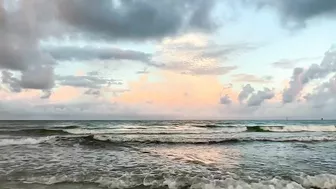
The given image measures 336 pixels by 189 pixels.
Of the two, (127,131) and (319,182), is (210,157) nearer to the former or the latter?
(319,182)

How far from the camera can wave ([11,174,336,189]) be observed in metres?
8.22

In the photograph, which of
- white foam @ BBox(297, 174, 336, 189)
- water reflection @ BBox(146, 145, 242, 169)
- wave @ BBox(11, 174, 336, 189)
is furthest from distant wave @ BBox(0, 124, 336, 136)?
white foam @ BBox(297, 174, 336, 189)

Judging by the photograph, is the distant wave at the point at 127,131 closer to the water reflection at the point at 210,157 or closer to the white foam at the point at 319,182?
the water reflection at the point at 210,157

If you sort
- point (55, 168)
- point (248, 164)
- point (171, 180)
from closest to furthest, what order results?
point (171, 180) → point (55, 168) → point (248, 164)

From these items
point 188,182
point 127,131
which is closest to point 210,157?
point 188,182

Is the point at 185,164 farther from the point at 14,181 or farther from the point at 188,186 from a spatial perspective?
the point at 14,181

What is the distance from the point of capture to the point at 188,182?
884 cm

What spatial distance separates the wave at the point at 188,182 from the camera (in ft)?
27.0

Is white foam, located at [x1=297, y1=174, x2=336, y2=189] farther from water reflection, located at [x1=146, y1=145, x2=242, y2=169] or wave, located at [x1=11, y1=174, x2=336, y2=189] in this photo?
water reflection, located at [x1=146, y1=145, x2=242, y2=169]

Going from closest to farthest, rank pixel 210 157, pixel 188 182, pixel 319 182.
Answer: pixel 319 182 → pixel 188 182 → pixel 210 157

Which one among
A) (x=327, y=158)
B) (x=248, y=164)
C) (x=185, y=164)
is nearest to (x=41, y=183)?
(x=185, y=164)

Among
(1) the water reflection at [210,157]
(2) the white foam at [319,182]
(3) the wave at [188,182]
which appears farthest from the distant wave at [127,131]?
(2) the white foam at [319,182]

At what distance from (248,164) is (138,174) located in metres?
4.98

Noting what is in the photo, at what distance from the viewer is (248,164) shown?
39.6 ft
